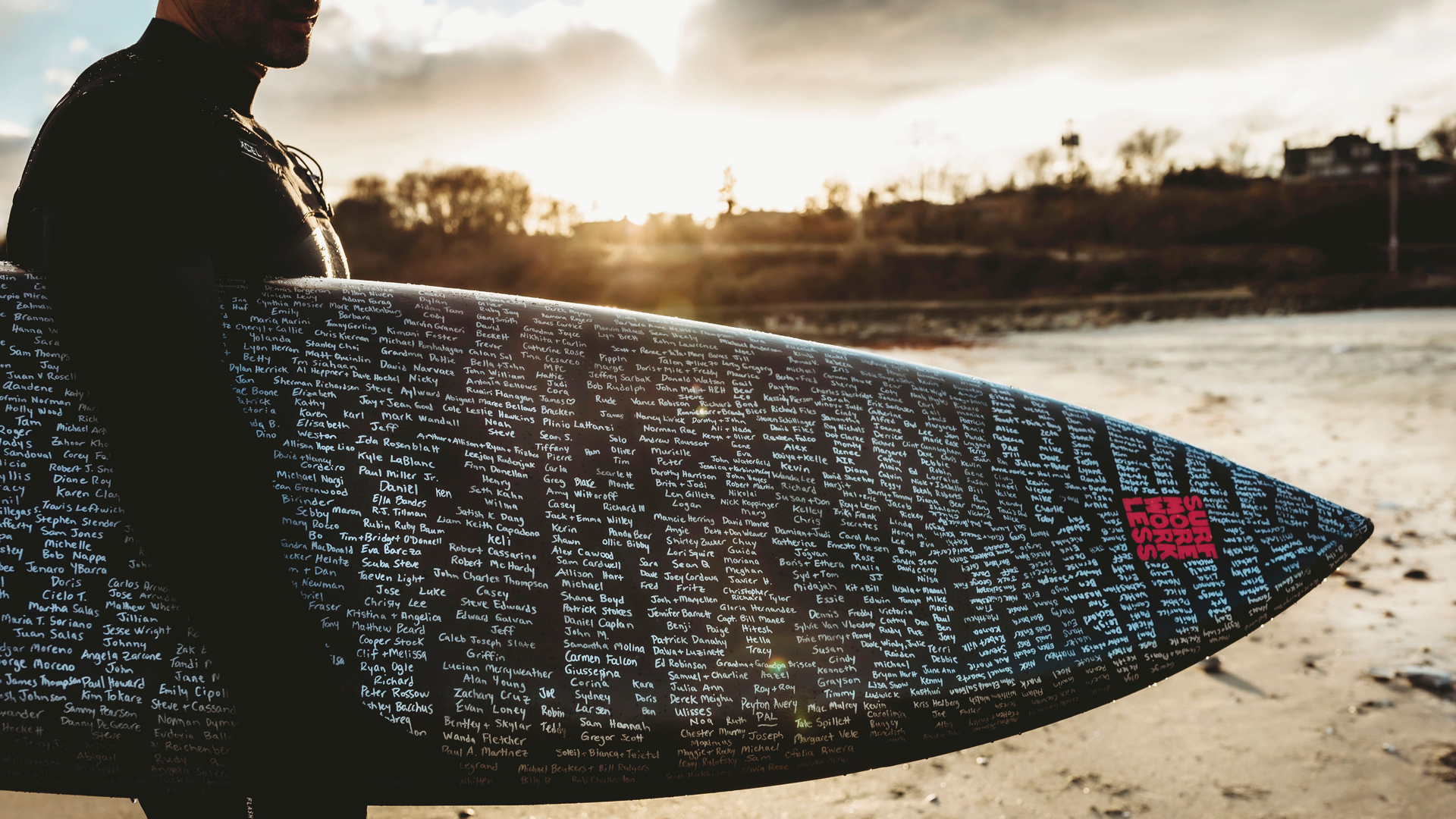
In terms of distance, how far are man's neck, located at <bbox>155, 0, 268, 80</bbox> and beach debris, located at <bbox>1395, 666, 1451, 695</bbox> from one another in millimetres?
3760

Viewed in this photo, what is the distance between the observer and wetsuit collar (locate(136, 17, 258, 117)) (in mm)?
A: 1442

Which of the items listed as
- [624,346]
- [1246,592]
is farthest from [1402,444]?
[624,346]

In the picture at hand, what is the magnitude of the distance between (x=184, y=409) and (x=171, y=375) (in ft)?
0.17

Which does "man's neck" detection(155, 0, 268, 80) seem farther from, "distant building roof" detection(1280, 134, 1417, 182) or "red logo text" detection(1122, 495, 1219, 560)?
"distant building roof" detection(1280, 134, 1417, 182)

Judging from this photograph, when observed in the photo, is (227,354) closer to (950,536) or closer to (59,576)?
(59,576)

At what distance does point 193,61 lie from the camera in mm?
1479

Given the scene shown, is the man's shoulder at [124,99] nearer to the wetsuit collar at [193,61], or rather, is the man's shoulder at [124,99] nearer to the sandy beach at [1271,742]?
the wetsuit collar at [193,61]

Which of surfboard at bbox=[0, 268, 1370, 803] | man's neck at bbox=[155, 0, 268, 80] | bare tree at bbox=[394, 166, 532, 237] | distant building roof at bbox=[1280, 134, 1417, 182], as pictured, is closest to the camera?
surfboard at bbox=[0, 268, 1370, 803]

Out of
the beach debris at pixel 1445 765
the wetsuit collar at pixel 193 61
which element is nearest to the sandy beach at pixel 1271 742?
the beach debris at pixel 1445 765

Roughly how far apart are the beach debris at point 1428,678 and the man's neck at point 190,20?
3.76 metres

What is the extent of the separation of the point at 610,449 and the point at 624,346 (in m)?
0.28

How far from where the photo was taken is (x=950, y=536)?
1764mm

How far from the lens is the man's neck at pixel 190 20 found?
148 centimetres

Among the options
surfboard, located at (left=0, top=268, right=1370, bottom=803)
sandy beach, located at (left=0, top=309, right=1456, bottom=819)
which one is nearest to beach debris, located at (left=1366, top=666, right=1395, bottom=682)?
sandy beach, located at (left=0, top=309, right=1456, bottom=819)
